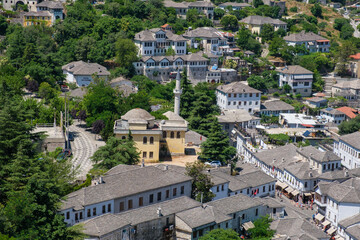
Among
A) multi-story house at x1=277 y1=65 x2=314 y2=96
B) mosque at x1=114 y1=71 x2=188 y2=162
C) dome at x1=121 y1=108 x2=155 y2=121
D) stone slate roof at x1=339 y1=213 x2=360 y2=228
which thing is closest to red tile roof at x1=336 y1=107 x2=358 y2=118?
multi-story house at x1=277 y1=65 x2=314 y2=96

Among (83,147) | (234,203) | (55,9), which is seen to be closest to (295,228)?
(234,203)

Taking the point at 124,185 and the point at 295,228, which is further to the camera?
the point at 295,228

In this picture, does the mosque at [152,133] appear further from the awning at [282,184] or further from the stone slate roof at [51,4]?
the stone slate roof at [51,4]

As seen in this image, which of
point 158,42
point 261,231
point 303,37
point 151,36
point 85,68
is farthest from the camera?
point 303,37

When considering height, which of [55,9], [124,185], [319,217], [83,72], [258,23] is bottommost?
[319,217]

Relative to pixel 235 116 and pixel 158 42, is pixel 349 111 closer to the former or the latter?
pixel 235 116

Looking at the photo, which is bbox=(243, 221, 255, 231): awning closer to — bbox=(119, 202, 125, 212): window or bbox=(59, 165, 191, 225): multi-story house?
bbox=(59, 165, 191, 225): multi-story house

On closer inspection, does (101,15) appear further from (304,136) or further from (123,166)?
(123,166)

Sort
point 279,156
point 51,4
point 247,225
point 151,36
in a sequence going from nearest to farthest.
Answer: point 247,225
point 279,156
point 151,36
point 51,4
